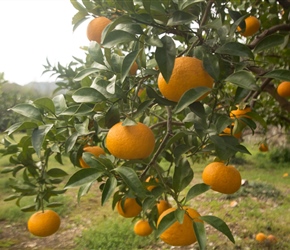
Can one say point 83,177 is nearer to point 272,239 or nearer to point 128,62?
point 128,62

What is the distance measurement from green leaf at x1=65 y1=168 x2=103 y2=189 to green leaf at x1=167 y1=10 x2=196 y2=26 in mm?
374

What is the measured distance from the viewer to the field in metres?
2.58

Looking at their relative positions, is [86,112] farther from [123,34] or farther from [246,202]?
[246,202]

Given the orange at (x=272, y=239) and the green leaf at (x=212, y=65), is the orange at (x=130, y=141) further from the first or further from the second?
the orange at (x=272, y=239)

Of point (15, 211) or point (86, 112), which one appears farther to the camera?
point (15, 211)

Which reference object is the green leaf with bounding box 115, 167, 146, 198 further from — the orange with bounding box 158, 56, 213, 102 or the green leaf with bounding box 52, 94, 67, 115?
the green leaf with bounding box 52, 94, 67, 115

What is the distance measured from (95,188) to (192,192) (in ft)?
12.5

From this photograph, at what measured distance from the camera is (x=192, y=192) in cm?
86

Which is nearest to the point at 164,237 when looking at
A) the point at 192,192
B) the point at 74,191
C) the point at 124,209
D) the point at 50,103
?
the point at 192,192

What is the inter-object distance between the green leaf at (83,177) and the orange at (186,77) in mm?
264

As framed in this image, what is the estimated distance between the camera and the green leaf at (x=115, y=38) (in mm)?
618

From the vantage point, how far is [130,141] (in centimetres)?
70

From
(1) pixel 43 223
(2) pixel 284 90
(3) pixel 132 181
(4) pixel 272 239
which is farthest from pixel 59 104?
(4) pixel 272 239

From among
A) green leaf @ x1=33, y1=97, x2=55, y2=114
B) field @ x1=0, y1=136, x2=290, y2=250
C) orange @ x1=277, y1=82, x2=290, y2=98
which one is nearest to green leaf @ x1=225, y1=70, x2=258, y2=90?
green leaf @ x1=33, y1=97, x2=55, y2=114
